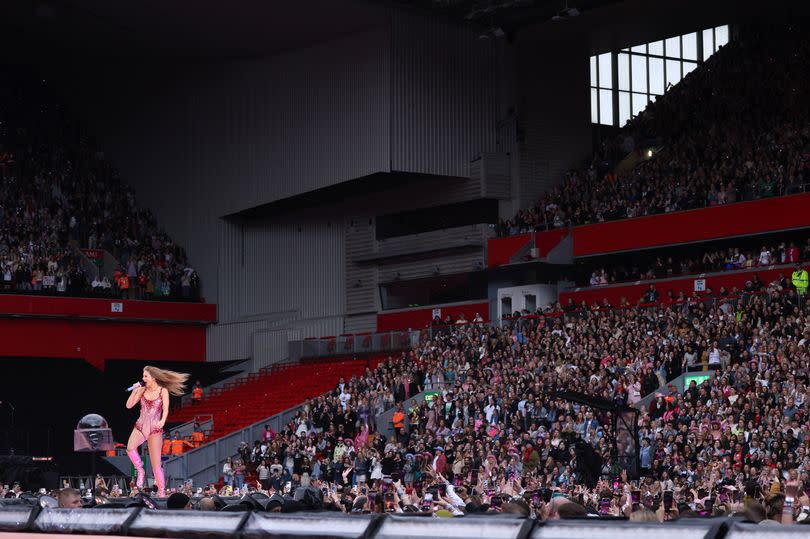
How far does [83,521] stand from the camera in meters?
13.2

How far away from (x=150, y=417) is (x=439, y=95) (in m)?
25.4

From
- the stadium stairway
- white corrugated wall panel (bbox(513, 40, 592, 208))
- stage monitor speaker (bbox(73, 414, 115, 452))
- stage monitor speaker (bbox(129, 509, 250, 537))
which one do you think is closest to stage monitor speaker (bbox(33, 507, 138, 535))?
stage monitor speaker (bbox(129, 509, 250, 537))

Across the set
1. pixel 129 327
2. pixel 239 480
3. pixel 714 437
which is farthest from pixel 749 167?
pixel 129 327

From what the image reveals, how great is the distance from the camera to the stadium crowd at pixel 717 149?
135 feet

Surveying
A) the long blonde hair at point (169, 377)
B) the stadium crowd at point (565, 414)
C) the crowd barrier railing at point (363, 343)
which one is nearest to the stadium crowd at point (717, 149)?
the crowd barrier railing at point (363, 343)

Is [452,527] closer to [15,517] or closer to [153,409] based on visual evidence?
[15,517]

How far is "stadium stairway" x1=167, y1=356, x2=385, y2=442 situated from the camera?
44.9 meters

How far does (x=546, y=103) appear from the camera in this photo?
49.9 m

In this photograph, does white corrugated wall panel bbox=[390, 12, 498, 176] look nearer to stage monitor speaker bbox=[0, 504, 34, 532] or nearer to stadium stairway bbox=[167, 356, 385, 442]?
stadium stairway bbox=[167, 356, 385, 442]

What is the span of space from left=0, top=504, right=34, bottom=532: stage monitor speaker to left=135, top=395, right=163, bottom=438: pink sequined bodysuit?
9.61m

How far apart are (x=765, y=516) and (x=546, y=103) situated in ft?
132

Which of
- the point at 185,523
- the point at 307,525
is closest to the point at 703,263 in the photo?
the point at 185,523

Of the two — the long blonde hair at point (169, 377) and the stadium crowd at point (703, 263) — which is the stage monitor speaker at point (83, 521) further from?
the stadium crowd at point (703, 263)

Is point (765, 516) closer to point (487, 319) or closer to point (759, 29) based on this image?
point (487, 319)
